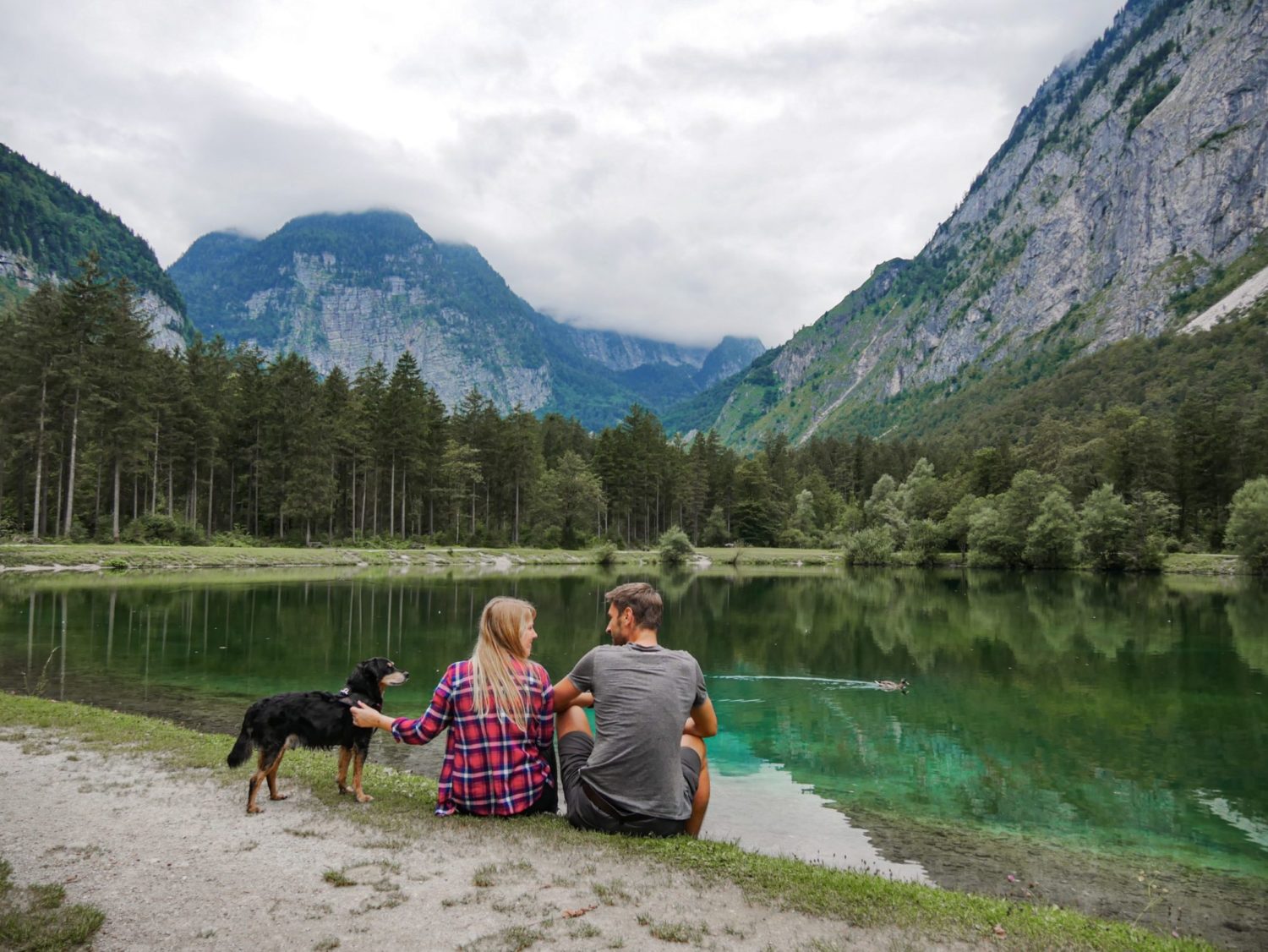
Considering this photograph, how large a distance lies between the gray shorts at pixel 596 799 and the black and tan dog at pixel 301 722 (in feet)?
6.66

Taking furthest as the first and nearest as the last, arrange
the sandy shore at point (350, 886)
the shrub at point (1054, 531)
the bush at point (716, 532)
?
the bush at point (716, 532) < the shrub at point (1054, 531) < the sandy shore at point (350, 886)

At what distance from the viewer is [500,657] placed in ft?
21.6

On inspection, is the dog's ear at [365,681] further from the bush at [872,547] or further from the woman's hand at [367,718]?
the bush at [872,547]

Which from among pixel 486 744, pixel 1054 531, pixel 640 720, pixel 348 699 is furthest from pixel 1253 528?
pixel 348 699

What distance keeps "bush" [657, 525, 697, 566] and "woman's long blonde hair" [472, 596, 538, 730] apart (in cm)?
7198

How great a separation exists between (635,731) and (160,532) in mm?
58995

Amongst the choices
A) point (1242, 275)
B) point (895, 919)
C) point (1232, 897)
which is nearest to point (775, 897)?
point (895, 919)

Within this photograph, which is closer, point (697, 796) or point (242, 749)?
point (697, 796)

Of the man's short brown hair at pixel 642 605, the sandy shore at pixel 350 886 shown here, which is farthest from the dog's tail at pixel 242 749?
the man's short brown hair at pixel 642 605

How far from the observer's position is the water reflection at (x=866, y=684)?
1152 cm

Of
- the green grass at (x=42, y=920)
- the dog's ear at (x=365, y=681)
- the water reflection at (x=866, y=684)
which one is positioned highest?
the dog's ear at (x=365, y=681)

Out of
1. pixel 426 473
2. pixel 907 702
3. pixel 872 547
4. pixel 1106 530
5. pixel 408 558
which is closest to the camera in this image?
pixel 907 702

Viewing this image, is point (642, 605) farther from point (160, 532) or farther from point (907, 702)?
point (160, 532)

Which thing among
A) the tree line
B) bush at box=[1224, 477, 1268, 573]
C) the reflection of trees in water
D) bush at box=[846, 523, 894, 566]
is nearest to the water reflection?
the reflection of trees in water
